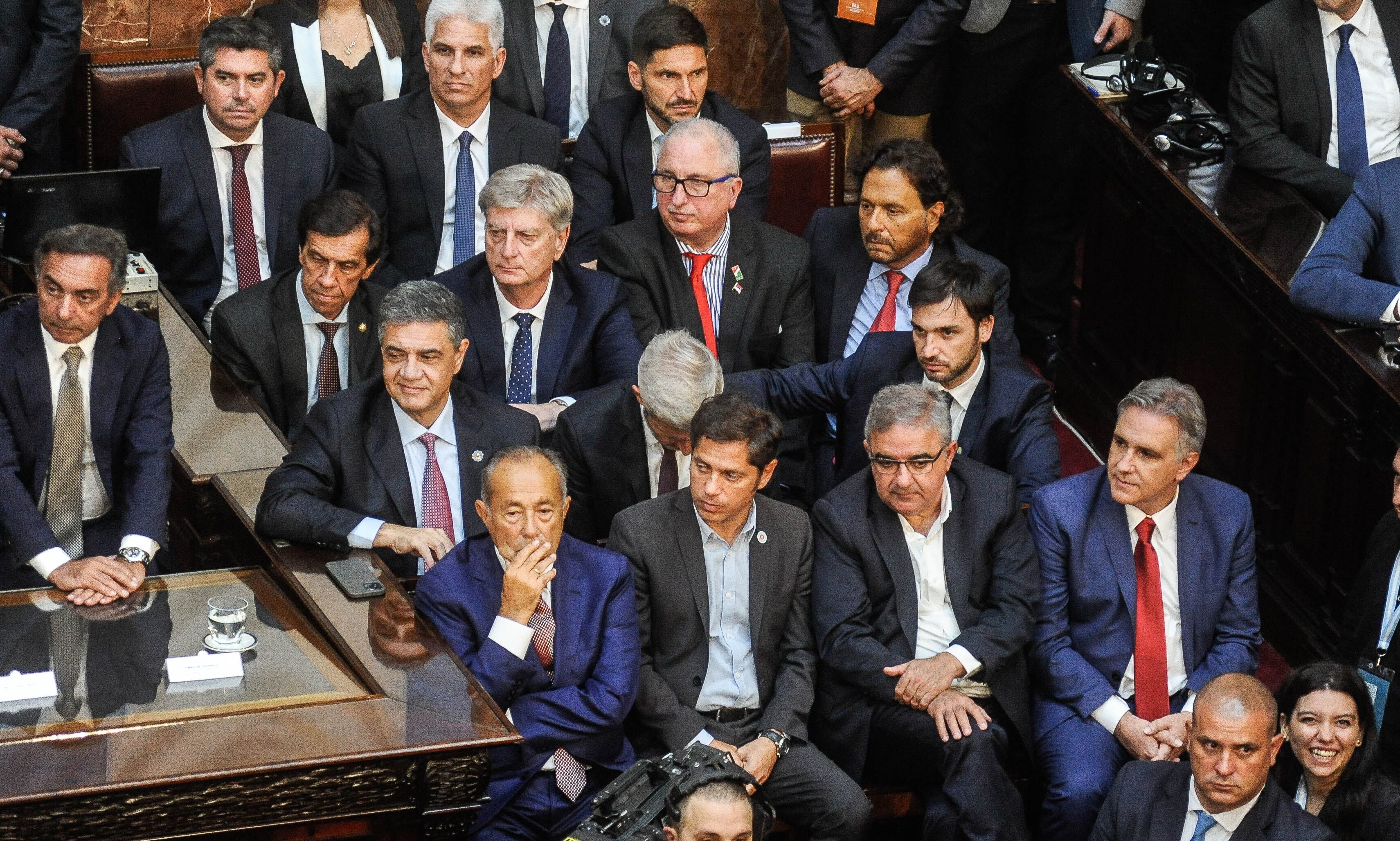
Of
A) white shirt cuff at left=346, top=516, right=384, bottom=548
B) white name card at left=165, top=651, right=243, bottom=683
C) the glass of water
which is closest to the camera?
white name card at left=165, top=651, right=243, bottom=683

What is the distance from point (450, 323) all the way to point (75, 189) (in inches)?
40.6

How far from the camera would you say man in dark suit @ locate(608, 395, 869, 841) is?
3.77 meters

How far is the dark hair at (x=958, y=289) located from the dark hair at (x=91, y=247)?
5.66ft

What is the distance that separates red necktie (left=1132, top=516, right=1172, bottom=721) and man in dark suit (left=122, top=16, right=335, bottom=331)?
226 centimetres

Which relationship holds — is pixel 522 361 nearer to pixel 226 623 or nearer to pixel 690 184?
pixel 690 184

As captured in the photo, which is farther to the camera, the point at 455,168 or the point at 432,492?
the point at 455,168

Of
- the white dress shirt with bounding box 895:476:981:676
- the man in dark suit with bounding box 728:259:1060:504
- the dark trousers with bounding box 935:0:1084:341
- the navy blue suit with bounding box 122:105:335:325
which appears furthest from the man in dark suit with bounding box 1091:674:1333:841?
the navy blue suit with bounding box 122:105:335:325

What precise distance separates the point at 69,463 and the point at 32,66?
1514 millimetres

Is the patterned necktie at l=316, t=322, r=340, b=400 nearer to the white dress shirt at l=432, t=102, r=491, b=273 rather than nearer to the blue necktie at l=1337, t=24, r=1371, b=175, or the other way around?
the white dress shirt at l=432, t=102, r=491, b=273

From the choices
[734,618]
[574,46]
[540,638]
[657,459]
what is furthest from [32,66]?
[734,618]

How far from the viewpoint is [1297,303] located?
4406 millimetres

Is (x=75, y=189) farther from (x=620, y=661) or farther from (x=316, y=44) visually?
(x=620, y=661)

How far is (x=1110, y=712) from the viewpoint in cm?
389

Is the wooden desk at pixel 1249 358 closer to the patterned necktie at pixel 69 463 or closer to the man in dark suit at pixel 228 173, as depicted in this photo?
the man in dark suit at pixel 228 173
